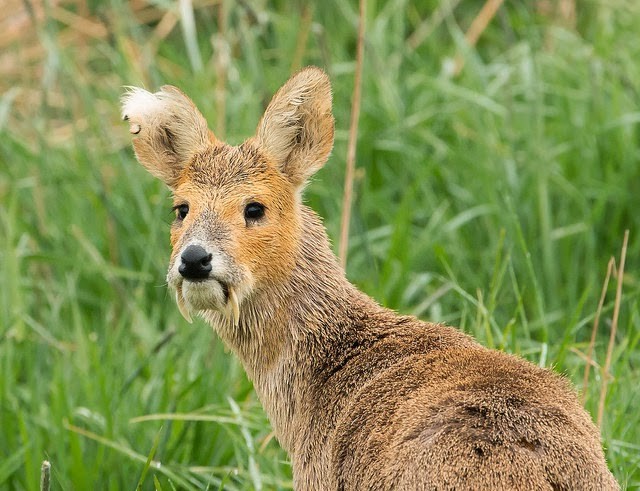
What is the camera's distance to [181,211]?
150 inches

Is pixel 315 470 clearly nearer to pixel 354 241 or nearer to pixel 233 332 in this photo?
pixel 233 332

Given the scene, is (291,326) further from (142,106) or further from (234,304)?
(142,106)

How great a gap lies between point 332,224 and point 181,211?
2228 millimetres

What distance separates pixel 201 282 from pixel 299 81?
32.7 inches

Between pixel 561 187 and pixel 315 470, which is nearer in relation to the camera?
pixel 315 470

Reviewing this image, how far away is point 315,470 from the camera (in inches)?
140

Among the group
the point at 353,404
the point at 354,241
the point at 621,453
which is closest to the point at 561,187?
the point at 354,241

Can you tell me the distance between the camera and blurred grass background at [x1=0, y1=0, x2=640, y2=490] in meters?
4.55

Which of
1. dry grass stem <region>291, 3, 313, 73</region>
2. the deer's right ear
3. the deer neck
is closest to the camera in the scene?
the deer neck

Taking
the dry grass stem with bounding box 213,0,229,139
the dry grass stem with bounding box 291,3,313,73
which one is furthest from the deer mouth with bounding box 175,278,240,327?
the dry grass stem with bounding box 291,3,313,73

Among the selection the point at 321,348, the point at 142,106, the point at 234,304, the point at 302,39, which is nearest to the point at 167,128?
the point at 142,106

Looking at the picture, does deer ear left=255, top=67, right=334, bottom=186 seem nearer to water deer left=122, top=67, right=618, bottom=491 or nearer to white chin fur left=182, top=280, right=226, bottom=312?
water deer left=122, top=67, right=618, bottom=491

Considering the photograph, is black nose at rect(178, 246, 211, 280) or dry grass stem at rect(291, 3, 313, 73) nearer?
black nose at rect(178, 246, 211, 280)

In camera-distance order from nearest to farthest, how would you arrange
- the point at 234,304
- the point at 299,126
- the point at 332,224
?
1. the point at 234,304
2. the point at 299,126
3. the point at 332,224
